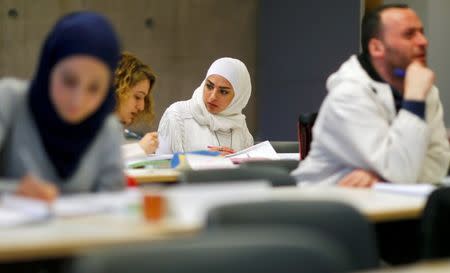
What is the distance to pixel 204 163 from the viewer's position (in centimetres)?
477

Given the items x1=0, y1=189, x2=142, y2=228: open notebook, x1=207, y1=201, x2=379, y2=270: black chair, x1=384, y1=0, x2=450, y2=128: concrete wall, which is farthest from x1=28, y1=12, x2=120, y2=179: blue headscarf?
x1=384, y1=0, x2=450, y2=128: concrete wall

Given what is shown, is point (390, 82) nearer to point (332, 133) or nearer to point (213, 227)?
point (332, 133)

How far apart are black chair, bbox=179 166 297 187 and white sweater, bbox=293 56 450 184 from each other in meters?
0.31

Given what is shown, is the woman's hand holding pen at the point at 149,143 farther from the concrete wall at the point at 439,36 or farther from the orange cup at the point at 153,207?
the concrete wall at the point at 439,36

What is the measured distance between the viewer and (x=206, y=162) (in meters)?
4.82

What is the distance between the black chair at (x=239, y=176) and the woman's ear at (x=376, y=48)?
0.80 m

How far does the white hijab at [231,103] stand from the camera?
20.7 feet

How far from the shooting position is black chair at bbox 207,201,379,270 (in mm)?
2068

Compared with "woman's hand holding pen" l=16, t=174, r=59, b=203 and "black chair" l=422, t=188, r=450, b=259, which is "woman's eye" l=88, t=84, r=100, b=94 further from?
"black chair" l=422, t=188, r=450, b=259

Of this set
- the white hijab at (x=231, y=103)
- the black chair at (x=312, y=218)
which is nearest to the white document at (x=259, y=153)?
the white hijab at (x=231, y=103)

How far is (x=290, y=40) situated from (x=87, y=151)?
5.68 metres

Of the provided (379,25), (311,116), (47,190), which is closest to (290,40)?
(311,116)

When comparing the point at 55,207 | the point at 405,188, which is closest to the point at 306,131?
the point at 405,188

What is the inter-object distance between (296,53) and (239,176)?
17.2 feet
